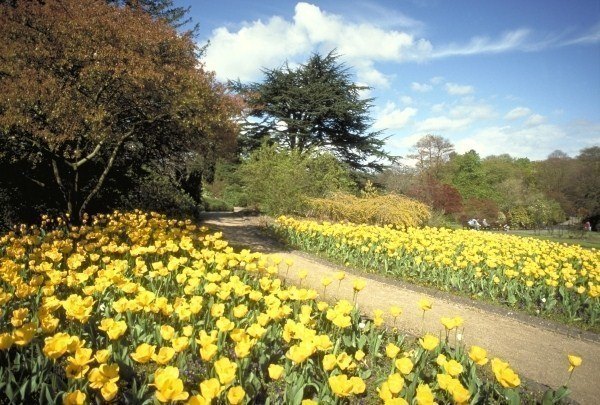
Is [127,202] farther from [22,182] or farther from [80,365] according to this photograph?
[80,365]

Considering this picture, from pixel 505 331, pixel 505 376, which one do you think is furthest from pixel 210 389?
pixel 505 331

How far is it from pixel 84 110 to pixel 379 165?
802 inches

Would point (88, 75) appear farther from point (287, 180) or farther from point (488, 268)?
point (287, 180)

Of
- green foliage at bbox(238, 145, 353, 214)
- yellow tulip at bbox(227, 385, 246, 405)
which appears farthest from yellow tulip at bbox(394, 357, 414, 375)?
green foliage at bbox(238, 145, 353, 214)

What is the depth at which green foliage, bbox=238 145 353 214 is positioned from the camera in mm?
15609

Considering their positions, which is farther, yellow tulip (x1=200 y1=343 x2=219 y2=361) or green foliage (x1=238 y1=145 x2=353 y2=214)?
green foliage (x1=238 y1=145 x2=353 y2=214)

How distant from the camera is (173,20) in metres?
19.3

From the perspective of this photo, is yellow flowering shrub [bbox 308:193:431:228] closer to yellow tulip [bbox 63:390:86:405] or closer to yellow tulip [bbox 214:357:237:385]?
yellow tulip [bbox 214:357:237:385]

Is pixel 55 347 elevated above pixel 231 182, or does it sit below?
below

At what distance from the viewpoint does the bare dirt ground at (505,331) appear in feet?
13.3

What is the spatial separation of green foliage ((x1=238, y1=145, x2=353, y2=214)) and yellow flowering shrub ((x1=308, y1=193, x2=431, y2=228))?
0.93 m

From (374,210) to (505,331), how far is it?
8.93 meters

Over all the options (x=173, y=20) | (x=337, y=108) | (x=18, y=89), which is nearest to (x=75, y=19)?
(x=18, y=89)

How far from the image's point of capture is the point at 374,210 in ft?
45.8
